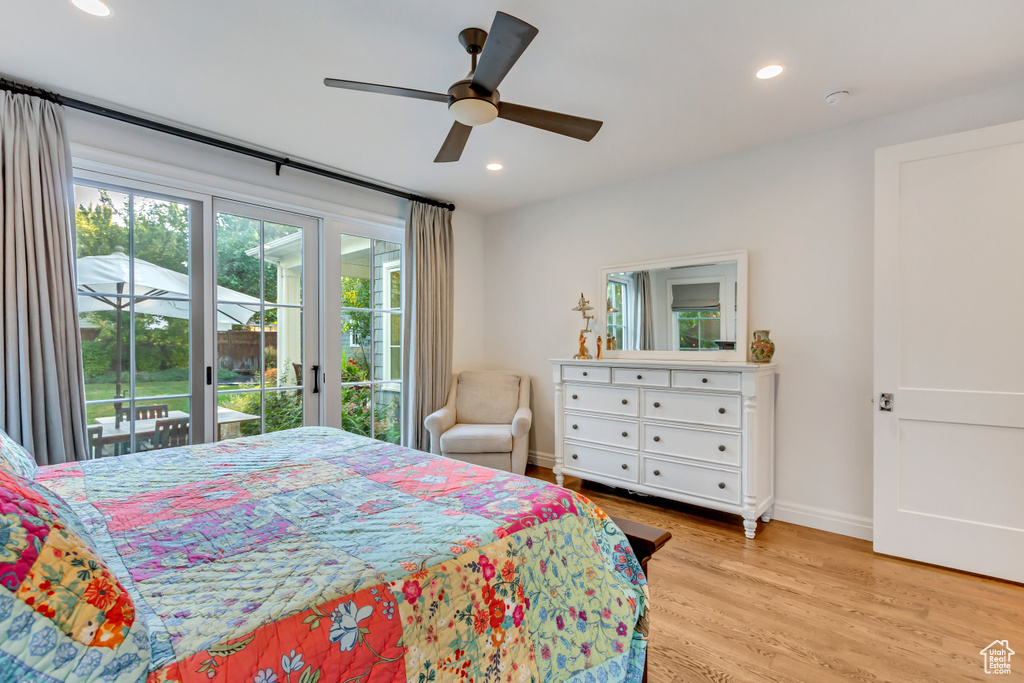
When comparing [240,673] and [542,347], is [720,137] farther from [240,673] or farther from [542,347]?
[240,673]

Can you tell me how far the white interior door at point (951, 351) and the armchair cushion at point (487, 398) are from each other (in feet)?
8.56

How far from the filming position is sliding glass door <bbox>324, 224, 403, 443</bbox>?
3732 millimetres

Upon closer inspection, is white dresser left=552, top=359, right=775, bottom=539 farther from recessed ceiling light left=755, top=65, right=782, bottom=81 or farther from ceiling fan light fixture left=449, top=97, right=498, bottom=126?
ceiling fan light fixture left=449, top=97, right=498, bottom=126

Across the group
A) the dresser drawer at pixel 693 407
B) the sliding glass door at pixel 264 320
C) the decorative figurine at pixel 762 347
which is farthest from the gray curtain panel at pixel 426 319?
the decorative figurine at pixel 762 347

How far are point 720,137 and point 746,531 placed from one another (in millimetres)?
2460

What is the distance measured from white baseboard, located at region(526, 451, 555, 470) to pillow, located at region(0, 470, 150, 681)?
376 cm

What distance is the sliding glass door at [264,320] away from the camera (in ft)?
10.5

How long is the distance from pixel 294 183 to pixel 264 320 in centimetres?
103

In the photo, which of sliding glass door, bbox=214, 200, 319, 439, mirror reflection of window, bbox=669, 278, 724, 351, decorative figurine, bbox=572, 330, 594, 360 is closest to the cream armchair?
decorative figurine, bbox=572, 330, 594, 360

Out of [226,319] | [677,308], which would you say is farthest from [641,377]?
[226,319]

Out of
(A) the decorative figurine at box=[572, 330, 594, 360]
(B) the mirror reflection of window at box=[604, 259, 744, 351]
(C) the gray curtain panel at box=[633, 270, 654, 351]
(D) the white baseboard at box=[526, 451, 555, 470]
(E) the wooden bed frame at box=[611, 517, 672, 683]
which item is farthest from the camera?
(D) the white baseboard at box=[526, 451, 555, 470]

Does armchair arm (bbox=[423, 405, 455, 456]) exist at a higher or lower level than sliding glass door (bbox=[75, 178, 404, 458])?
lower

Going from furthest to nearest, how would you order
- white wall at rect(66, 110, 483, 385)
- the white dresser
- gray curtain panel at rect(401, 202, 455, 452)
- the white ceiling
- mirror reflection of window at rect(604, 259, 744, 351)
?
gray curtain panel at rect(401, 202, 455, 452)
mirror reflection of window at rect(604, 259, 744, 351)
the white dresser
white wall at rect(66, 110, 483, 385)
the white ceiling

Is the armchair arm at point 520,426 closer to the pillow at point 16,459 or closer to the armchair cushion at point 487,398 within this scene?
the armchair cushion at point 487,398
